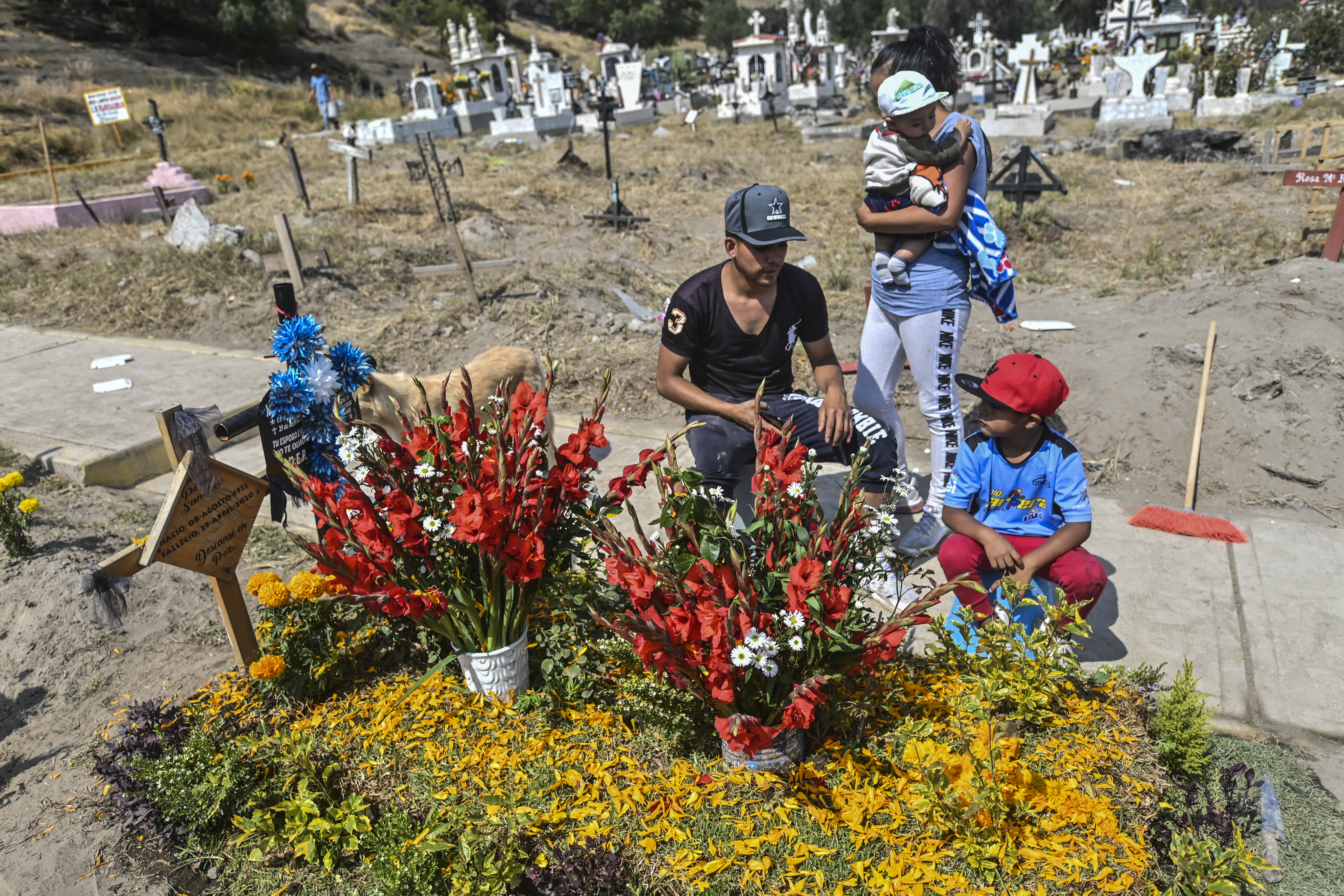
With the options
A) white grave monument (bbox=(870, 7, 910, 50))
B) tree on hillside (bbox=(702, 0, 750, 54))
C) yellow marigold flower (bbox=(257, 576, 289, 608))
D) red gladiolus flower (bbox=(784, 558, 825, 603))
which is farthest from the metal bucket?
tree on hillside (bbox=(702, 0, 750, 54))

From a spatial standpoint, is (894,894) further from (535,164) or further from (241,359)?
(535,164)

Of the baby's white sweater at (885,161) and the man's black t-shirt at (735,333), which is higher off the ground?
the baby's white sweater at (885,161)

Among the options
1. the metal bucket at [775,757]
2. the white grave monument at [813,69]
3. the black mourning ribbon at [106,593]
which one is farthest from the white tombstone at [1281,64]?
the black mourning ribbon at [106,593]

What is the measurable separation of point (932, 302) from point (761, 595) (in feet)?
5.78

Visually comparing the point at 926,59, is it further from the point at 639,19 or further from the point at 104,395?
the point at 639,19

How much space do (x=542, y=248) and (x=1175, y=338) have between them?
23.1 ft

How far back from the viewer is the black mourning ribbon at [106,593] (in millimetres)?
2350

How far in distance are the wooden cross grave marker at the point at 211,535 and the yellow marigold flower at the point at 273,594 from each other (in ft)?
0.41

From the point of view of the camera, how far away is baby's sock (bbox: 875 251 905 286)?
3.41 meters

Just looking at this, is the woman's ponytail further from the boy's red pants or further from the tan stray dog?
the tan stray dog

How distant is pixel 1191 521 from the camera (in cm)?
391

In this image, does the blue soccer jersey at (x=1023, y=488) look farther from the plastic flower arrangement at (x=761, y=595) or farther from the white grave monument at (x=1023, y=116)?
the white grave monument at (x=1023, y=116)

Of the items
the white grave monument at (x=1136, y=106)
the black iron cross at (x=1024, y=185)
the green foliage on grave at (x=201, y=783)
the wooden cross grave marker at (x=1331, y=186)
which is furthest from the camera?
the white grave monument at (x=1136, y=106)

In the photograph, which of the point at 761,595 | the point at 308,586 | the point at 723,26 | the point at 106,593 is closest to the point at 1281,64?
the point at 761,595
